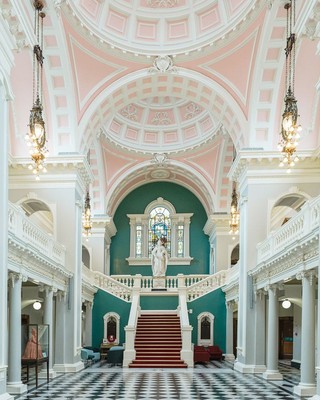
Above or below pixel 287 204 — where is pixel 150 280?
below

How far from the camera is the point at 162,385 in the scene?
1898 cm

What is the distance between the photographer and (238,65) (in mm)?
23141

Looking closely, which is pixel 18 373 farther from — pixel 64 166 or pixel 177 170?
pixel 177 170

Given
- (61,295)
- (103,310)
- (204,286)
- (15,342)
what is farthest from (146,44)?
(103,310)

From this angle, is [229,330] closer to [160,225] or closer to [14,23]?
[160,225]

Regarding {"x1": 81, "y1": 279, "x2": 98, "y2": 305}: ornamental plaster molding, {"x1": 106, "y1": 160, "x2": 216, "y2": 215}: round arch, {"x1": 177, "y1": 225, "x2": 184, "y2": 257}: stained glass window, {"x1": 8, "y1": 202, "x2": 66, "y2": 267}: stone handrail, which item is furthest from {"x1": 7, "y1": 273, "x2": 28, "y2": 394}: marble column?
{"x1": 177, "y1": 225, "x2": 184, "y2": 257}: stained glass window

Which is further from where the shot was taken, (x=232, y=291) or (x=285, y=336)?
(x=285, y=336)

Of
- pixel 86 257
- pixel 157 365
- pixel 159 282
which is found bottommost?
pixel 157 365

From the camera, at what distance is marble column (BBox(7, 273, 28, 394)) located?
16.9 metres

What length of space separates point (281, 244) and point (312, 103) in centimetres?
571

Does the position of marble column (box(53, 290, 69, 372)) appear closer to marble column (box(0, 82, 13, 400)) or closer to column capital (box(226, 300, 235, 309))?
marble column (box(0, 82, 13, 400))

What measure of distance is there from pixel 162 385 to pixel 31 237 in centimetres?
592

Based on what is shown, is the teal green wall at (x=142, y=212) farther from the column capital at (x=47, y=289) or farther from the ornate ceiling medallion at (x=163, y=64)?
the column capital at (x=47, y=289)

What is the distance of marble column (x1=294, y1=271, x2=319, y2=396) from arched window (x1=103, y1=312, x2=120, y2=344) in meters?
17.1
